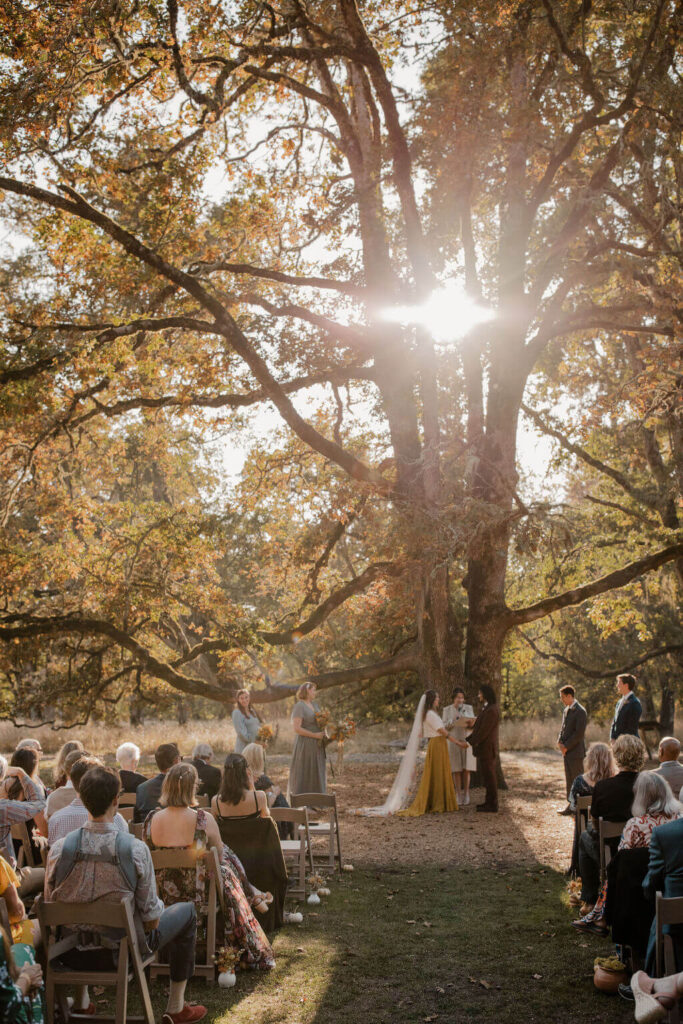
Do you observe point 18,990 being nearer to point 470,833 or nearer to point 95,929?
point 95,929

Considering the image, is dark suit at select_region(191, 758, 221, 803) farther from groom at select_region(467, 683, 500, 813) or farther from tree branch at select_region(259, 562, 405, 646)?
tree branch at select_region(259, 562, 405, 646)

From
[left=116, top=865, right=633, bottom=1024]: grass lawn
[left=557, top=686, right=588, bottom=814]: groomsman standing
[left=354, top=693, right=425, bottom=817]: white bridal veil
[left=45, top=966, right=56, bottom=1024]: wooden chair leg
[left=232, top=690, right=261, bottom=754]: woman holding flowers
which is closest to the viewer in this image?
[left=45, top=966, right=56, bottom=1024]: wooden chair leg

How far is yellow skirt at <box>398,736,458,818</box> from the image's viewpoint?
13.3 metres

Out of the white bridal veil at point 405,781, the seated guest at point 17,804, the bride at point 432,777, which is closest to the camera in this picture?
the seated guest at point 17,804

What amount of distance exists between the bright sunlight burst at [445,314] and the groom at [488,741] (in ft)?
18.1

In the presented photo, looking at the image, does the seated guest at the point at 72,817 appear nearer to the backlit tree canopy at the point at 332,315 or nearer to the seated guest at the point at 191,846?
the seated guest at the point at 191,846

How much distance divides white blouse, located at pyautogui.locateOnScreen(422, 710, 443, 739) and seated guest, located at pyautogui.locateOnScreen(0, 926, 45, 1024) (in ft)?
31.6

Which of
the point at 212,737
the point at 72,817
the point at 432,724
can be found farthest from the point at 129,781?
the point at 212,737

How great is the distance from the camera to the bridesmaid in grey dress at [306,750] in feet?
37.8

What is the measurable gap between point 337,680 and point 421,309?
20.0 ft

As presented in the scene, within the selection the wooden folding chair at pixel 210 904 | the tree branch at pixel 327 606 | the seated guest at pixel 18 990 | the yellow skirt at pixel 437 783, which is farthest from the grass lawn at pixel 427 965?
the tree branch at pixel 327 606

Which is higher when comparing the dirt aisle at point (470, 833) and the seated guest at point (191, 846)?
the seated guest at point (191, 846)

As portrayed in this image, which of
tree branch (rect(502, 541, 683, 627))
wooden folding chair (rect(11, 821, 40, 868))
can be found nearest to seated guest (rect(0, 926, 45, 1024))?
wooden folding chair (rect(11, 821, 40, 868))

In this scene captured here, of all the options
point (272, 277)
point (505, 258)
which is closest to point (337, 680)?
point (272, 277)
